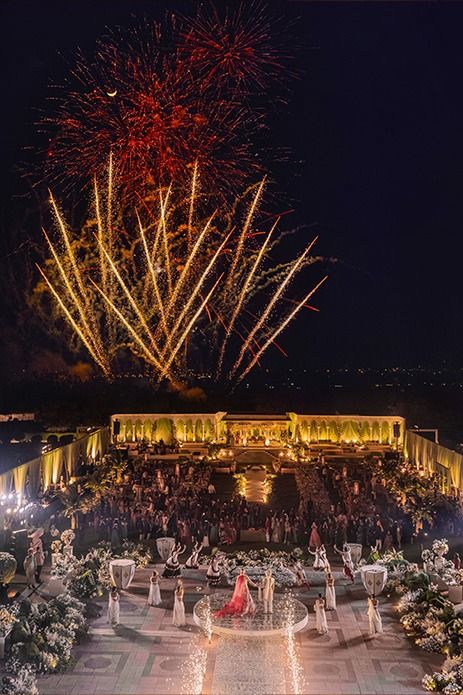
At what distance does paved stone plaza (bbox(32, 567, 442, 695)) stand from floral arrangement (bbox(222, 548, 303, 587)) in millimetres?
2099

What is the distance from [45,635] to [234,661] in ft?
11.9

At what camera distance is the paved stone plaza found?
1241 cm

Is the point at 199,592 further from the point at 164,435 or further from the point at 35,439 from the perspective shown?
the point at 164,435

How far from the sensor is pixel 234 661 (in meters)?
13.4

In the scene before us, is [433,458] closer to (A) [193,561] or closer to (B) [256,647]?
(A) [193,561]

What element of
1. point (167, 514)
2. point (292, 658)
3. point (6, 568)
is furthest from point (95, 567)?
point (167, 514)

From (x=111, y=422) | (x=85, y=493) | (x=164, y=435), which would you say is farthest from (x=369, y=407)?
(x=85, y=493)

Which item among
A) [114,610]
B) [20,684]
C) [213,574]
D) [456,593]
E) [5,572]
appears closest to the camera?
[20,684]

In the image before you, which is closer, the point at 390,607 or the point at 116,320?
the point at 390,607

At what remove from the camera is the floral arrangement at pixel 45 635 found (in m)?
13.1

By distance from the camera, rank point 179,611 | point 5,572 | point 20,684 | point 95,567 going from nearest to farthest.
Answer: point 20,684
point 179,611
point 5,572
point 95,567

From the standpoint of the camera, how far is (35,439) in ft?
120

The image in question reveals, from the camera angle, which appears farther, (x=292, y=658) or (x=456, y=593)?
(x=456, y=593)

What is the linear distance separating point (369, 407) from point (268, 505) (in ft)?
87.0
